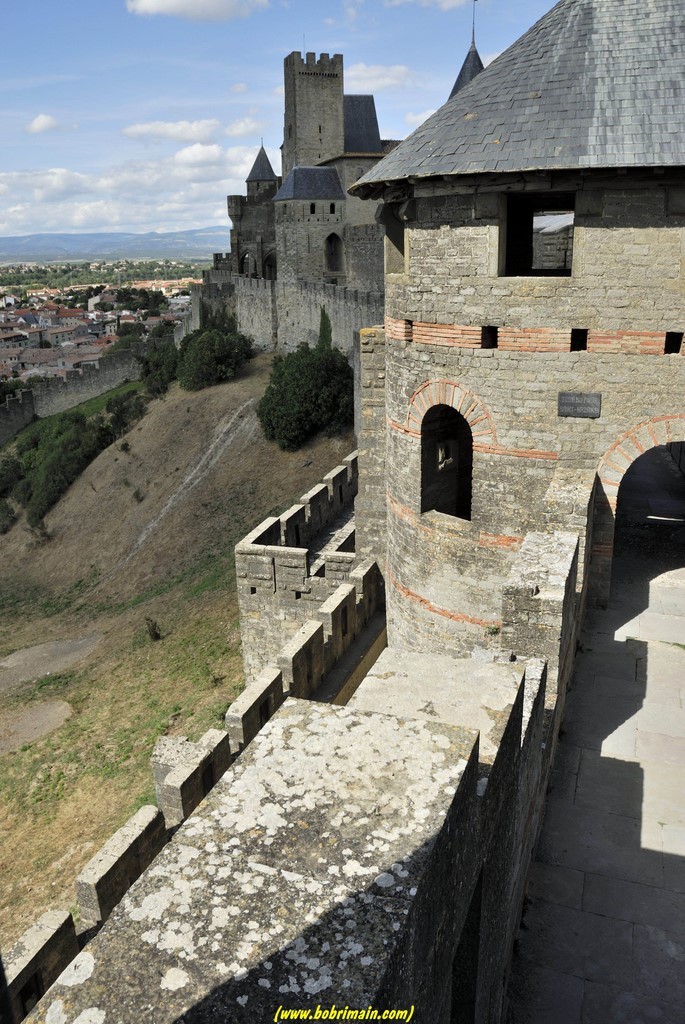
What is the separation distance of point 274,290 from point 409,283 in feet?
104

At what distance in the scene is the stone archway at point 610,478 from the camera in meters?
8.70

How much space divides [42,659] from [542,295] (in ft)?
60.0

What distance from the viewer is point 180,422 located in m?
34.3

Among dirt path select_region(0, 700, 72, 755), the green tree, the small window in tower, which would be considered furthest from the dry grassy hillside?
the small window in tower

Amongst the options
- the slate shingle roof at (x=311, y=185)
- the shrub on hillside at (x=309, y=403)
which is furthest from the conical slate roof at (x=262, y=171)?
the shrub on hillside at (x=309, y=403)

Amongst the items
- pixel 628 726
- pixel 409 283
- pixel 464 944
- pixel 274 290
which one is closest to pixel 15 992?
pixel 464 944

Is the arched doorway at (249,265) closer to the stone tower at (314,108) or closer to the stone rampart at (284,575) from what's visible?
the stone tower at (314,108)

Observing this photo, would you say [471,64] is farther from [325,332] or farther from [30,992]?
[30,992]

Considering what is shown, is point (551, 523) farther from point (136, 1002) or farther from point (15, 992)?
point (136, 1002)

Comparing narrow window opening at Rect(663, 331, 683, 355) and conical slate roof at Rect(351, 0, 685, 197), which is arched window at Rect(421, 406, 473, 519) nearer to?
narrow window opening at Rect(663, 331, 683, 355)

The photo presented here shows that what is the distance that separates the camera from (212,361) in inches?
1446

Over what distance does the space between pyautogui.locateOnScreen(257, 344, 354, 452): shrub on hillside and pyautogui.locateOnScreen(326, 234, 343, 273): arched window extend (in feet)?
41.1

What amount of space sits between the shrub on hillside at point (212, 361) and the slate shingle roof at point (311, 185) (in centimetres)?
787

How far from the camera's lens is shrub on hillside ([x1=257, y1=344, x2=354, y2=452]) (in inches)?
1137
